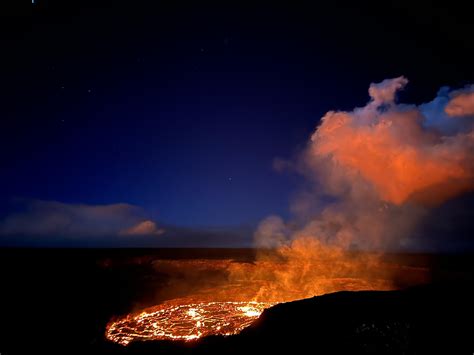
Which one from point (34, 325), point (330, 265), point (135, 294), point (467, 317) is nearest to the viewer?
point (467, 317)

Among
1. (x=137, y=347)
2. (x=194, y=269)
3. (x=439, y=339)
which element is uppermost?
(x=439, y=339)

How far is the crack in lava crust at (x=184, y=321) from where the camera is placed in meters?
14.5

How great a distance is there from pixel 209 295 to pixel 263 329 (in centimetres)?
1564

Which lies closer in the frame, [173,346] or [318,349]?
[318,349]

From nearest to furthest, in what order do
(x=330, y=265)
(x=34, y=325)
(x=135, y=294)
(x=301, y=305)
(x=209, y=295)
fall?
(x=301, y=305)
(x=34, y=325)
(x=209, y=295)
(x=135, y=294)
(x=330, y=265)

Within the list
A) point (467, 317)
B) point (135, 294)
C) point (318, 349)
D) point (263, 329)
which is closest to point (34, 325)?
point (135, 294)

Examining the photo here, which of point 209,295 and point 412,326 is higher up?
point 412,326

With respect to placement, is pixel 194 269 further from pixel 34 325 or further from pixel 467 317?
pixel 467 317

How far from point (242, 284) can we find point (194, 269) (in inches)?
623

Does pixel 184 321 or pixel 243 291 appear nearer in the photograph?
pixel 184 321

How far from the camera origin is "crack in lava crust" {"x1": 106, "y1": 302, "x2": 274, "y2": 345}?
47.6ft

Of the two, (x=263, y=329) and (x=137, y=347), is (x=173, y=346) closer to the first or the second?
(x=137, y=347)

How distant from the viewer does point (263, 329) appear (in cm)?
912

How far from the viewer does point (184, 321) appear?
16922mm
